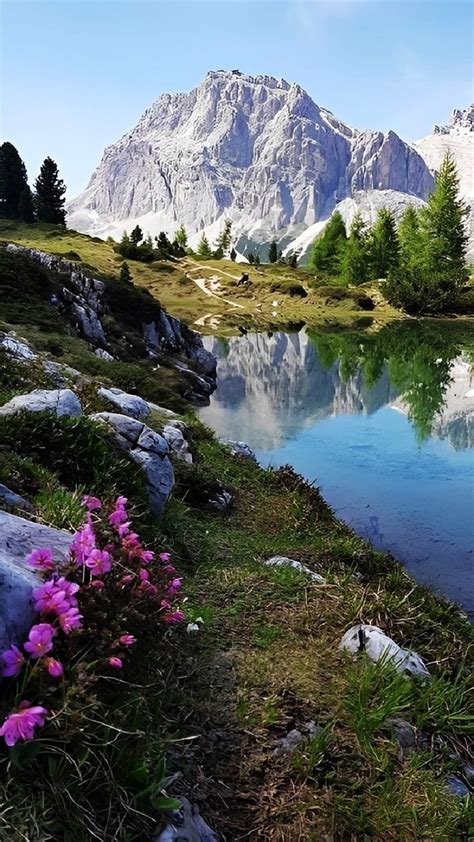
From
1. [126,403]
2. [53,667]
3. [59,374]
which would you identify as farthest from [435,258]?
[53,667]

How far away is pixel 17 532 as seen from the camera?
12.4 feet

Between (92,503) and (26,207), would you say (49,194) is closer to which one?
(26,207)

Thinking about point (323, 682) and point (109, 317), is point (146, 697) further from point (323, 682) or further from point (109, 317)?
point (109, 317)

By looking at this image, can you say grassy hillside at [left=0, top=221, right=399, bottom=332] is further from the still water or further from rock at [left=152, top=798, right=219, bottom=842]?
rock at [left=152, top=798, right=219, bottom=842]

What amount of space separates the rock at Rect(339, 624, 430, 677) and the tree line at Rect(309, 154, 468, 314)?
79601 millimetres

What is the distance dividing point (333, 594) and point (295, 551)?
283 centimetres

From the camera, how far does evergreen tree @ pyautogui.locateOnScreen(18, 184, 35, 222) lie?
92750 millimetres

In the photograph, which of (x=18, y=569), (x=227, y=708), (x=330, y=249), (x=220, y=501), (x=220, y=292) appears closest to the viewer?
(x=18, y=569)

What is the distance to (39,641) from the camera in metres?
2.71

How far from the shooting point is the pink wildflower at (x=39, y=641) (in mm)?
2693

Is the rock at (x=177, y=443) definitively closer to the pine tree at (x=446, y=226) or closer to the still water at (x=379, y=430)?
the still water at (x=379, y=430)

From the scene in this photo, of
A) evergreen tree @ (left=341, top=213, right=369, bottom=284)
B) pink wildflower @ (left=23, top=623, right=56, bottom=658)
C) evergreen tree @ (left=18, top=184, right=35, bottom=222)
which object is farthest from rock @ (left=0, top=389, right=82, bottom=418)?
evergreen tree @ (left=18, top=184, right=35, bottom=222)

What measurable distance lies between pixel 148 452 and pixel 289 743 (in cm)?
512

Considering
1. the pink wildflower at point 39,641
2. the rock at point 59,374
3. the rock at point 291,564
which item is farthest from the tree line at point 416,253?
the pink wildflower at point 39,641
